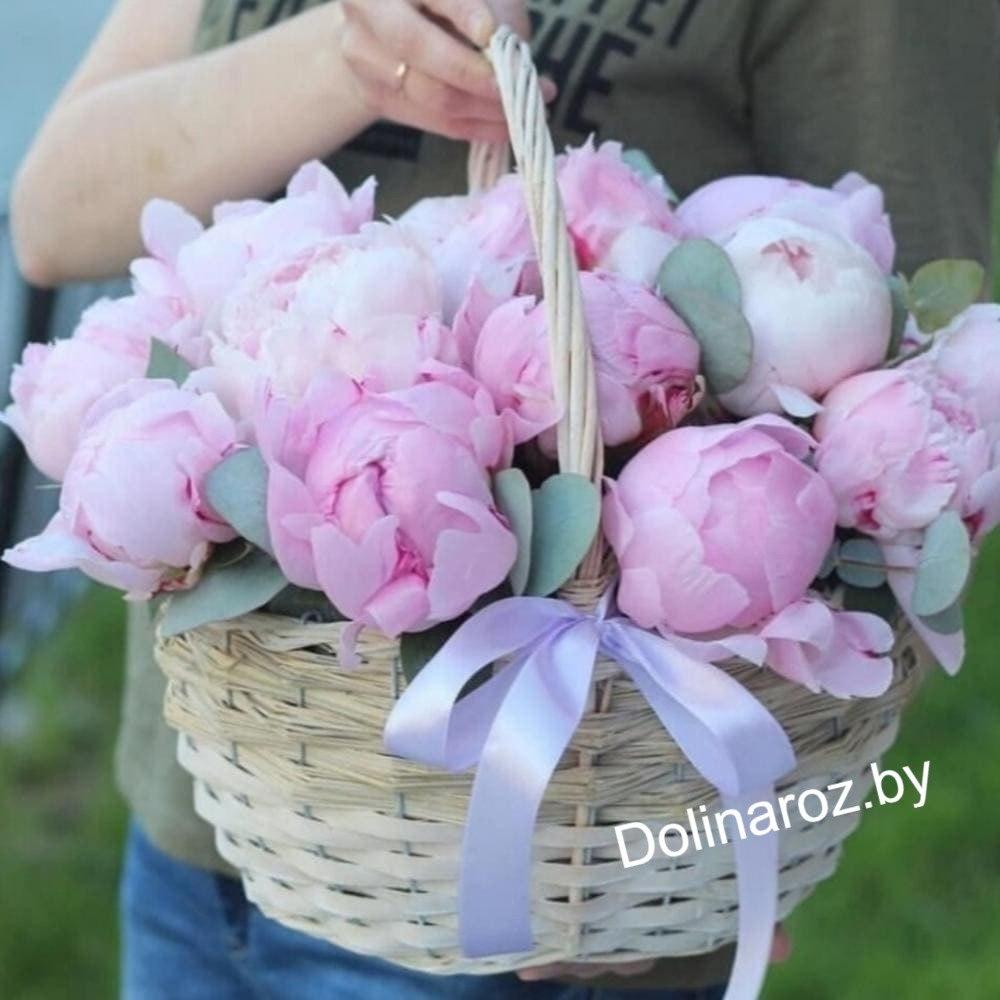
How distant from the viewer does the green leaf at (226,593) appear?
66 centimetres

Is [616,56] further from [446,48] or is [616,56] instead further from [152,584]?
[152,584]

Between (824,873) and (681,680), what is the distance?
0.67 ft

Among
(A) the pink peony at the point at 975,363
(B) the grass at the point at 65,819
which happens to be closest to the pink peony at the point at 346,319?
(A) the pink peony at the point at 975,363

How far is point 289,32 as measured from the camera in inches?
36.5

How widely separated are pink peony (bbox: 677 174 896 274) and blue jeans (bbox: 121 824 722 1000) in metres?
0.41

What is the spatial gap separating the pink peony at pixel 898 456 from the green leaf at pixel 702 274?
0.06 m

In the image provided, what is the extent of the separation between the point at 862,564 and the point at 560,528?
0.14 metres

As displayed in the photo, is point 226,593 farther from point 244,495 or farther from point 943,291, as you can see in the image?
point 943,291

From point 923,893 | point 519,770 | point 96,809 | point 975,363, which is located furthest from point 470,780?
point 96,809

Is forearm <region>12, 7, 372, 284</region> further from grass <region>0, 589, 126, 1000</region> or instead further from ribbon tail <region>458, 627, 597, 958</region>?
grass <region>0, 589, 126, 1000</region>

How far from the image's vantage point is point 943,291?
30.7 inches

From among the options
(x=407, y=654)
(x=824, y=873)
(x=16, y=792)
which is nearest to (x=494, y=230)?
(x=407, y=654)

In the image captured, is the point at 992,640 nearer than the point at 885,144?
No

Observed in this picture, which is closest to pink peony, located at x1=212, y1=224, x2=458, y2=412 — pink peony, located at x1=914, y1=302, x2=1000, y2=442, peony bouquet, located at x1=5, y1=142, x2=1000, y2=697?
peony bouquet, located at x1=5, y1=142, x2=1000, y2=697
